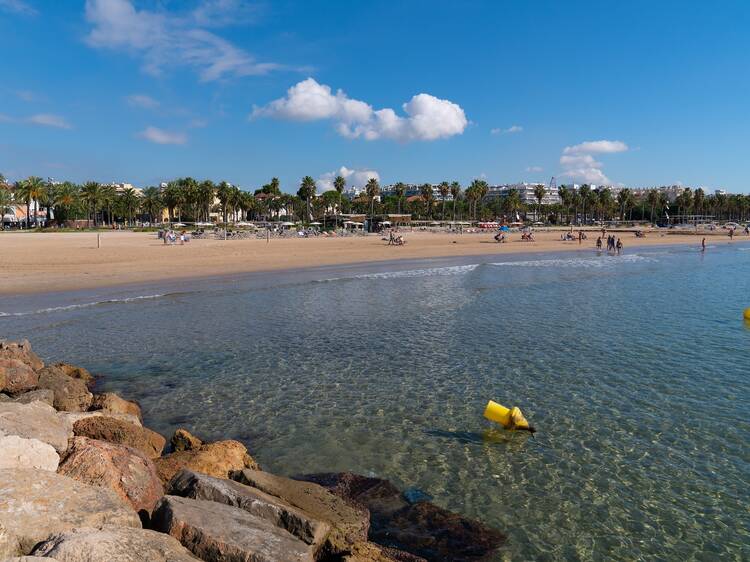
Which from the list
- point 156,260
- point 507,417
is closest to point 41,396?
point 507,417

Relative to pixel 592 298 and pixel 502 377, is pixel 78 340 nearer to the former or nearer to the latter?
pixel 502 377

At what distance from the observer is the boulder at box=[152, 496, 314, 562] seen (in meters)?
4.37

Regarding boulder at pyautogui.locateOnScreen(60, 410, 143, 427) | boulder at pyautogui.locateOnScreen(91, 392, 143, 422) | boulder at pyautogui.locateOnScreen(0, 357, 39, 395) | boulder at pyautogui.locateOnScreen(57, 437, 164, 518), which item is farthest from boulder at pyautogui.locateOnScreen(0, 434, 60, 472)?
boulder at pyautogui.locateOnScreen(0, 357, 39, 395)

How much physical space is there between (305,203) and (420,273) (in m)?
108

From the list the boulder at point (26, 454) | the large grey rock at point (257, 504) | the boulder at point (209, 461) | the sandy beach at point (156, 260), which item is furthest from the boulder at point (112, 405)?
the sandy beach at point (156, 260)

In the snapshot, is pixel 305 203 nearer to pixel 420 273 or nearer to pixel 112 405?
pixel 420 273

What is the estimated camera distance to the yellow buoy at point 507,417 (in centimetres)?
911

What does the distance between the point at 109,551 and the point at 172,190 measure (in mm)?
107377

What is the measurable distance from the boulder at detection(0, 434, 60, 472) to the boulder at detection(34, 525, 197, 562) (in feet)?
4.89

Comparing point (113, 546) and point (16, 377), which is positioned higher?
point (113, 546)

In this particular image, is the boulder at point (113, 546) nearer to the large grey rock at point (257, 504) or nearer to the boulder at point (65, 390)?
the large grey rock at point (257, 504)

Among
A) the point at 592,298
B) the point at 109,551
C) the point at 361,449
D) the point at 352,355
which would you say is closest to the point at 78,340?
the point at 352,355

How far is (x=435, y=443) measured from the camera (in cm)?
875

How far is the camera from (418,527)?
638 centimetres
